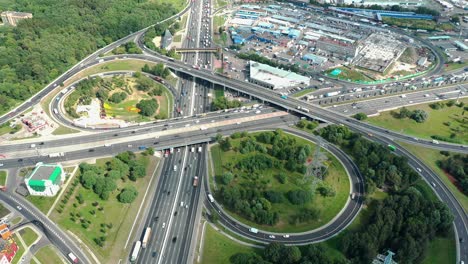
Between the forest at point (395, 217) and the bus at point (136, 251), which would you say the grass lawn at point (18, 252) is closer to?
the bus at point (136, 251)

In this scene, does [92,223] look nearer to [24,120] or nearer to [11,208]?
[11,208]

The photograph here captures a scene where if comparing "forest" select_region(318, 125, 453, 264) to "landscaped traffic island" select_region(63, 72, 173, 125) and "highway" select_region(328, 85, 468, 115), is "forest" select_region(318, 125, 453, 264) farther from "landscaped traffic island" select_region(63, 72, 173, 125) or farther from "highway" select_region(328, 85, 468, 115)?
"landscaped traffic island" select_region(63, 72, 173, 125)

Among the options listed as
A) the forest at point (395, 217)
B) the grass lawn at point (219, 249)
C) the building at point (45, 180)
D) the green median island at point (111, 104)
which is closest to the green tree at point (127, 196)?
the building at point (45, 180)

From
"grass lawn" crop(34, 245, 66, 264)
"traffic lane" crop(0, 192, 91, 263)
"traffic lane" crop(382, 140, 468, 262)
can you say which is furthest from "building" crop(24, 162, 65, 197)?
"traffic lane" crop(382, 140, 468, 262)

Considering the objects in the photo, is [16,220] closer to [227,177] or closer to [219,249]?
[219,249]

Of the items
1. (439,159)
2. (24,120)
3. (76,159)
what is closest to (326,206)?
(439,159)

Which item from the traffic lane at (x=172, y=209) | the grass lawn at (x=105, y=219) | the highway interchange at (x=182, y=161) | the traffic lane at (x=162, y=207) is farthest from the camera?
the highway interchange at (x=182, y=161)
